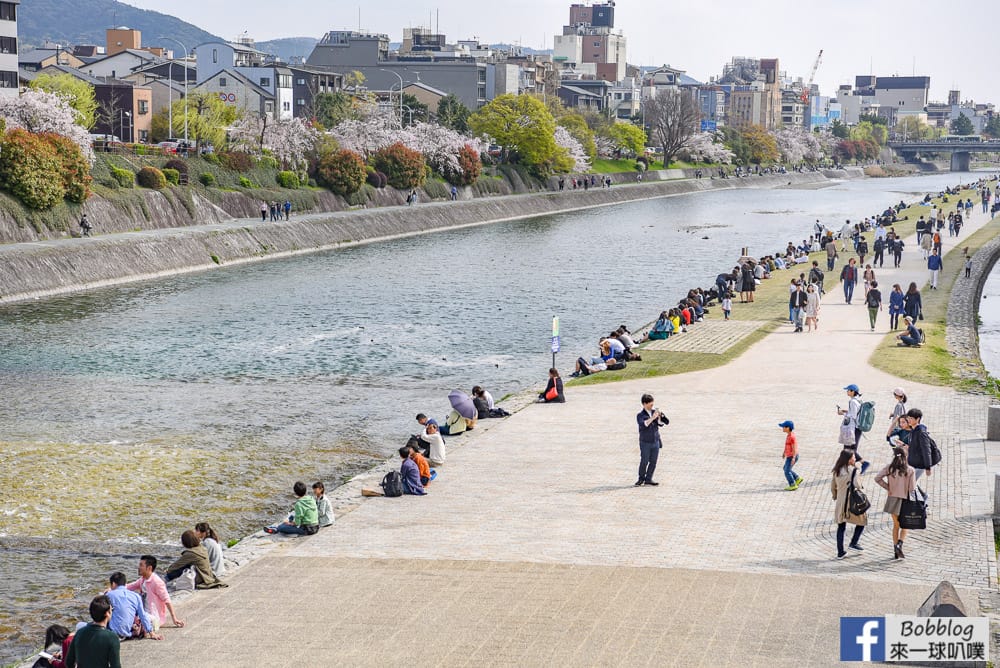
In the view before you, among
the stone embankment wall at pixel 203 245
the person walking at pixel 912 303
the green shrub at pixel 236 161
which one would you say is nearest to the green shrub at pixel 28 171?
the stone embankment wall at pixel 203 245

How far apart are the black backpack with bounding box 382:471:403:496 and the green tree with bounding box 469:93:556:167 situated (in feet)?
295

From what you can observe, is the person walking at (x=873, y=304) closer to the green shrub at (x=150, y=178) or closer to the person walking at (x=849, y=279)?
the person walking at (x=849, y=279)

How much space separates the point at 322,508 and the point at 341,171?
61013 mm

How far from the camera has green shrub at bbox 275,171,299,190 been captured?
244 ft

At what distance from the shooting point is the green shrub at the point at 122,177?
61438 millimetres

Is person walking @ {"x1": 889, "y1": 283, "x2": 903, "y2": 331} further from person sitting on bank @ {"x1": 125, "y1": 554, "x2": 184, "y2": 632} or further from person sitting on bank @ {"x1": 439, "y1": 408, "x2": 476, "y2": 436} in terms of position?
person sitting on bank @ {"x1": 125, "y1": 554, "x2": 184, "y2": 632}

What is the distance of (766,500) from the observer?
1853 cm

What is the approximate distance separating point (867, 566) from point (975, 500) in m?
3.94

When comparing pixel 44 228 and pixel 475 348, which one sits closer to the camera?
pixel 475 348

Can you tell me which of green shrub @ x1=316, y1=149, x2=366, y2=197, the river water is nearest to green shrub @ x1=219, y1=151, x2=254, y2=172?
green shrub @ x1=316, y1=149, x2=366, y2=197

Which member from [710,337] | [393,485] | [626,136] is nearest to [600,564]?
[393,485]

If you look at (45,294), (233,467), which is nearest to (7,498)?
(233,467)

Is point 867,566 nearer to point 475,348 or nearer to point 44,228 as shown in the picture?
point 475,348

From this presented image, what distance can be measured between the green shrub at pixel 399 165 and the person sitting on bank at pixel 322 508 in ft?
226
